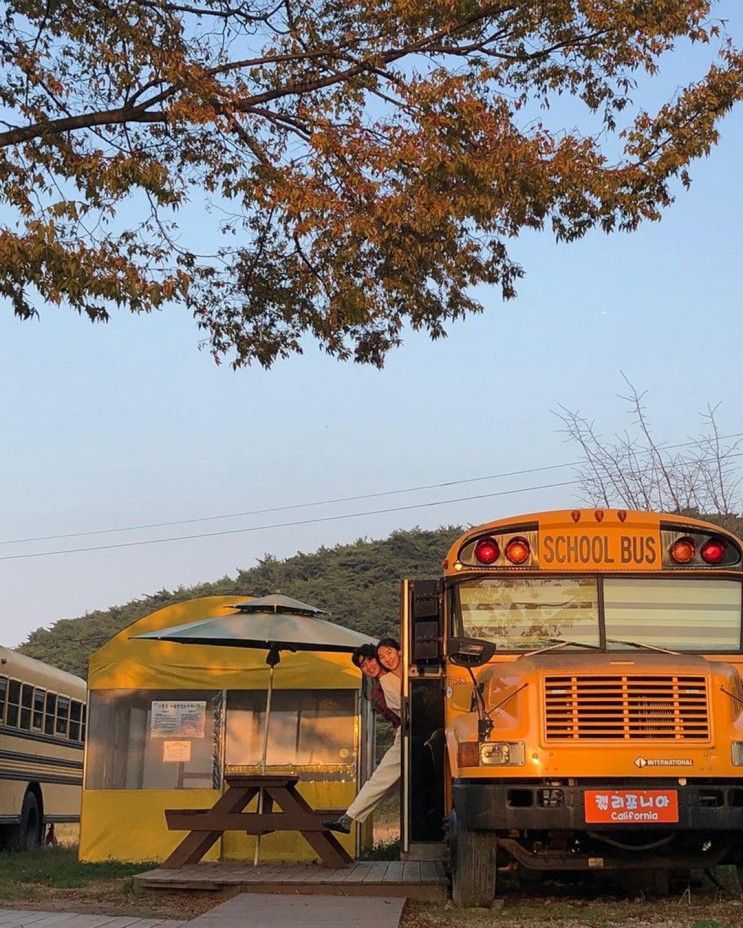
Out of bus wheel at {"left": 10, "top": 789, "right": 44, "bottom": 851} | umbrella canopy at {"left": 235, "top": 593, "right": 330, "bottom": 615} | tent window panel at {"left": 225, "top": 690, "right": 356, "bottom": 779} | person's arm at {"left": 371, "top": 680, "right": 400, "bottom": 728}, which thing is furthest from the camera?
bus wheel at {"left": 10, "top": 789, "right": 44, "bottom": 851}

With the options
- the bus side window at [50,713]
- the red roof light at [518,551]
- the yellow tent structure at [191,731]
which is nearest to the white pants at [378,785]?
the red roof light at [518,551]

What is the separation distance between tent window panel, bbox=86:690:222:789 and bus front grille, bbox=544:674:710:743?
23.6 ft

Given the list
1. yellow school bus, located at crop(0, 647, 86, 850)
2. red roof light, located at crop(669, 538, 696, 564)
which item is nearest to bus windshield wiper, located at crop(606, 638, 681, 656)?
red roof light, located at crop(669, 538, 696, 564)

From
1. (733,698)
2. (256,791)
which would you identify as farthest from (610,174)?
(256,791)

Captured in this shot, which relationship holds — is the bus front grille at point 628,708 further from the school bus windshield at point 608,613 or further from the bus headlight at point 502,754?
the school bus windshield at point 608,613

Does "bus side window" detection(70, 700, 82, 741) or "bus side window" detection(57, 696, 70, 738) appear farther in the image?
"bus side window" detection(70, 700, 82, 741)

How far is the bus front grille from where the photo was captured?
8406 millimetres

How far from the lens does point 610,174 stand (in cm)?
1199

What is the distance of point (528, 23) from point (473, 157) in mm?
1409

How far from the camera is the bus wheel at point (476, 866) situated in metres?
8.70

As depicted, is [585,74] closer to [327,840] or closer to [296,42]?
[296,42]

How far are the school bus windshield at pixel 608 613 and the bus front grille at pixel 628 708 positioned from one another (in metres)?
0.70

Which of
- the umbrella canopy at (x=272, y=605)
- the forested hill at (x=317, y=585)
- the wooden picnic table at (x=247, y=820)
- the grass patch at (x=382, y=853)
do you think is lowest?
the grass patch at (x=382, y=853)

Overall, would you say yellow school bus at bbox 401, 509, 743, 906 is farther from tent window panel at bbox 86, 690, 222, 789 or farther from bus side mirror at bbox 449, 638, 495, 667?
tent window panel at bbox 86, 690, 222, 789
